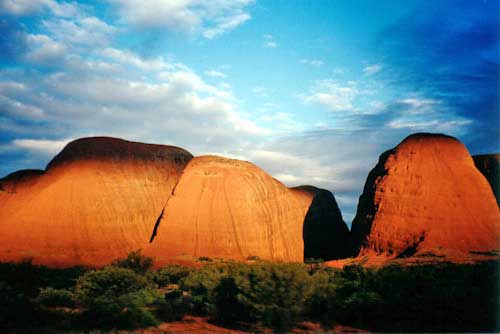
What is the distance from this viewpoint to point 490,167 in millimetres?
52281

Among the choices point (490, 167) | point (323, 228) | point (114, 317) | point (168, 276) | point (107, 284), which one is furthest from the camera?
point (323, 228)

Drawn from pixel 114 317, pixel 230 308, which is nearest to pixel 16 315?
pixel 114 317

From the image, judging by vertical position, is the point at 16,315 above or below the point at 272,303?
below

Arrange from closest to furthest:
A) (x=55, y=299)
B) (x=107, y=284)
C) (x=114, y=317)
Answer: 1. (x=114, y=317)
2. (x=55, y=299)
3. (x=107, y=284)

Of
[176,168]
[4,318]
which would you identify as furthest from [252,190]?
[4,318]

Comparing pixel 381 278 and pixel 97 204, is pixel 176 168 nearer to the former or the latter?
pixel 97 204

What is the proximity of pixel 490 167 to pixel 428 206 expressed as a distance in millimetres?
17930

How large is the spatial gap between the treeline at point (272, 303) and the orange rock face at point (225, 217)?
23.8 m

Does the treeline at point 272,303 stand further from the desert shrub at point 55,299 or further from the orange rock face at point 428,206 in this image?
the orange rock face at point 428,206

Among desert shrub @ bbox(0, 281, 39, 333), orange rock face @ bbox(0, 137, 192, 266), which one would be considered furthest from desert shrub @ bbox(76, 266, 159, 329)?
orange rock face @ bbox(0, 137, 192, 266)

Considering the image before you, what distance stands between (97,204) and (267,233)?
20.5m

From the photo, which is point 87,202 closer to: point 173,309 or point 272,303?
point 173,309

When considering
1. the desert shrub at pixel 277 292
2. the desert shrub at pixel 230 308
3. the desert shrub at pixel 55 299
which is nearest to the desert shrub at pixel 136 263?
the desert shrub at pixel 55 299

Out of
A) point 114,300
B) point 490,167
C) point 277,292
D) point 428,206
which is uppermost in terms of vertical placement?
point 490,167
